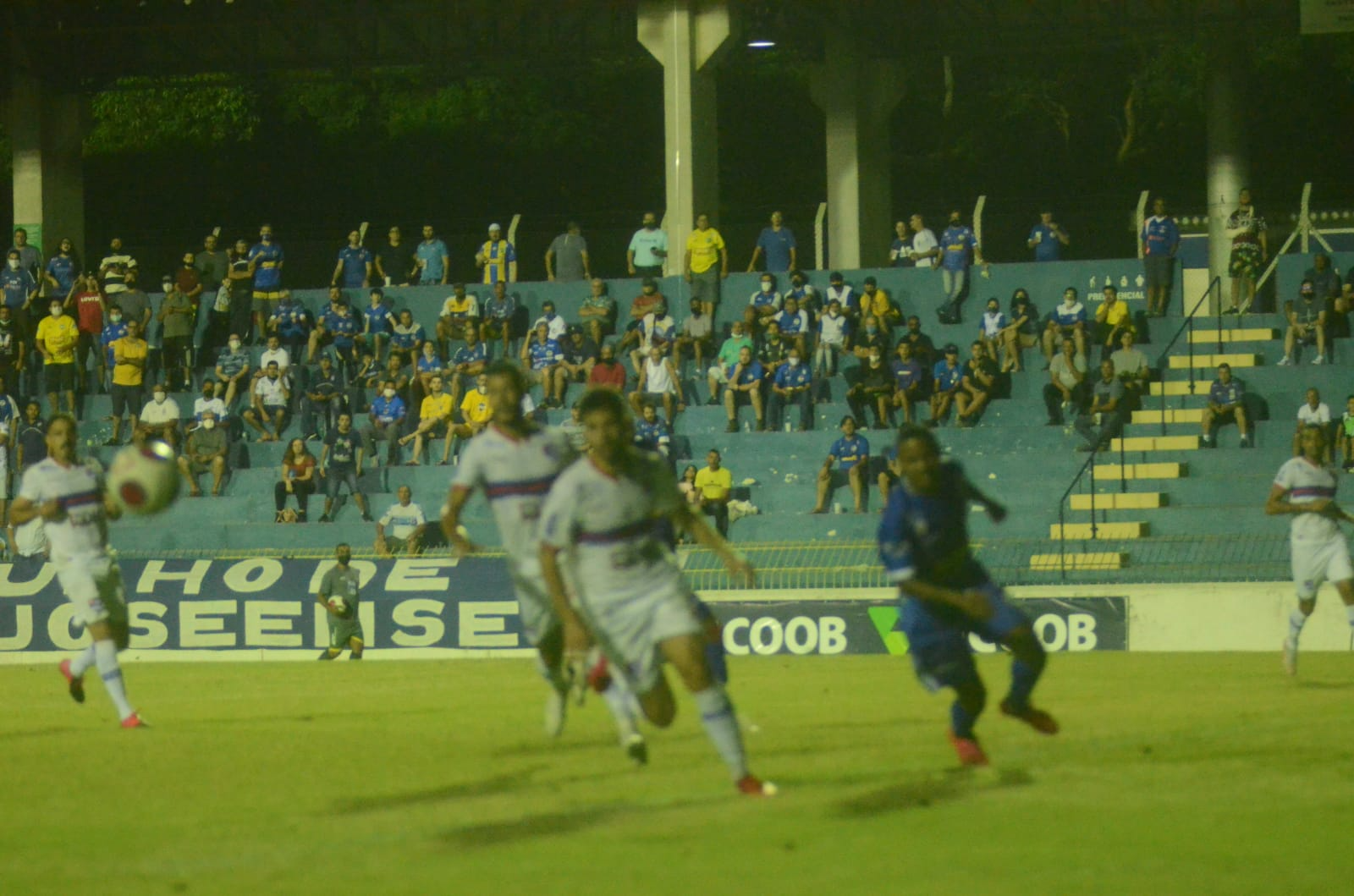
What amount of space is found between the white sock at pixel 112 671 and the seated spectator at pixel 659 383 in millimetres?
15751

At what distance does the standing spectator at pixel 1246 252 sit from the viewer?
1209 inches

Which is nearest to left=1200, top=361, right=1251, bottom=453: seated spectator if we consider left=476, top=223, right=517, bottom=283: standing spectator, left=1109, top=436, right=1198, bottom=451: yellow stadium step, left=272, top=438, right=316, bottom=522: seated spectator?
left=1109, top=436, right=1198, bottom=451: yellow stadium step

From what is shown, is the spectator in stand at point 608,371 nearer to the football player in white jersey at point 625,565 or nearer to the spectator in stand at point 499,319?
the spectator in stand at point 499,319

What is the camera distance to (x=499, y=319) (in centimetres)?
3177

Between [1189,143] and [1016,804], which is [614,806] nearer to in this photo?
[1016,804]

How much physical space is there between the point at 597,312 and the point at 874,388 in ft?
16.4

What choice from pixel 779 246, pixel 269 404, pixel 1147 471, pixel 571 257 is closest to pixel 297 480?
pixel 269 404

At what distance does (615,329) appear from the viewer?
31.8 meters

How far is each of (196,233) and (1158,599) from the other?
31513mm

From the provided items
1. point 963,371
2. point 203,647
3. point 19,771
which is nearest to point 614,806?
point 19,771

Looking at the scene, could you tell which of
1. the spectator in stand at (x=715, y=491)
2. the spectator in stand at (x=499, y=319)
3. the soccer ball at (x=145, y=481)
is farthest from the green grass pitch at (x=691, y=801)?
the spectator in stand at (x=499, y=319)

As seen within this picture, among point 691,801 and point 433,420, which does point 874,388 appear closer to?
point 433,420

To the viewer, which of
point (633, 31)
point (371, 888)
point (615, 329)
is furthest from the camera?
point (633, 31)

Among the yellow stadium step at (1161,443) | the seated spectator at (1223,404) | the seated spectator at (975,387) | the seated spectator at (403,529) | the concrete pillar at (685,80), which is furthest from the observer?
Answer: the concrete pillar at (685,80)
